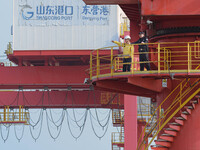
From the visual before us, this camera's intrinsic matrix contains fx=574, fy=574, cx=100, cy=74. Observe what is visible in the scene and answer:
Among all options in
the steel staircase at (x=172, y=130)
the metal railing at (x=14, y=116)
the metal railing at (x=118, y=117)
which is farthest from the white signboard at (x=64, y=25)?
the steel staircase at (x=172, y=130)

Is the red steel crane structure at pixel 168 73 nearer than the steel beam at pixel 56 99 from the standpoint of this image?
Yes

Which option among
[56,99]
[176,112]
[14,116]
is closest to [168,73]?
[176,112]

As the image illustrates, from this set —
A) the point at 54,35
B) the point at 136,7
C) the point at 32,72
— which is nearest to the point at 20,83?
the point at 32,72

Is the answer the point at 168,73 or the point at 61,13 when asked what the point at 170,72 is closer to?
the point at 168,73

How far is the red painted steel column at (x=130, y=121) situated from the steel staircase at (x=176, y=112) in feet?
43.7

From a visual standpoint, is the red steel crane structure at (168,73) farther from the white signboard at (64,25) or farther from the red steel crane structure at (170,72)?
the white signboard at (64,25)

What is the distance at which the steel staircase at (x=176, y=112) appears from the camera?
1842 cm

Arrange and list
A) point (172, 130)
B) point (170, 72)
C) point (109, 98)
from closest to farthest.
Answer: point (170, 72), point (172, 130), point (109, 98)

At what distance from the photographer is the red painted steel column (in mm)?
33844

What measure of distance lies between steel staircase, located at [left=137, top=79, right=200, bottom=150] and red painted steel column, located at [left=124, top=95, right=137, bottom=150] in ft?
43.7

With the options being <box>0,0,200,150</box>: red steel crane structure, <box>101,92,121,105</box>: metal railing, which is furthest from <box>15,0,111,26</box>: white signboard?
<box>0,0,200,150</box>: red steel crane structure

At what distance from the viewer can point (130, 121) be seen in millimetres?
34125

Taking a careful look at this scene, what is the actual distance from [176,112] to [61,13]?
16.2 m

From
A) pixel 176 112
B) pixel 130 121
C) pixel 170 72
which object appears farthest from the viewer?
pixel 130 121
